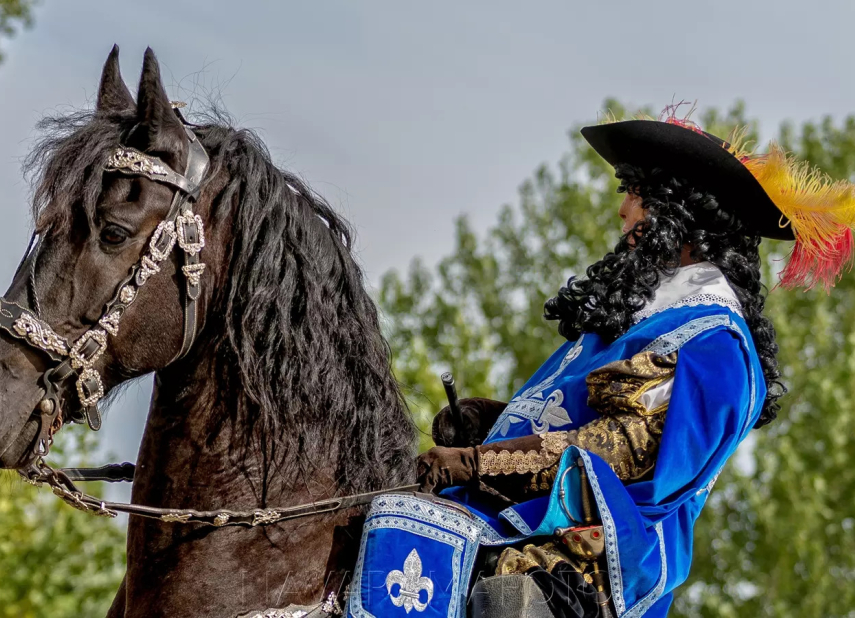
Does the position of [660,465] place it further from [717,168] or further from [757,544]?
[757,544]

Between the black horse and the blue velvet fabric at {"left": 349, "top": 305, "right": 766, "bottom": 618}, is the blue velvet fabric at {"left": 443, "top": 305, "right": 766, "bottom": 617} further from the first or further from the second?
the black horse

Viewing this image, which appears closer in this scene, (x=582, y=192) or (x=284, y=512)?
(x=284, y=512)

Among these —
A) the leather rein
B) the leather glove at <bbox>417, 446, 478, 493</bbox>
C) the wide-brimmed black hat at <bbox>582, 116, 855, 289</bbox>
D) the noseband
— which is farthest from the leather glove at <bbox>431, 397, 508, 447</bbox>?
the noseband

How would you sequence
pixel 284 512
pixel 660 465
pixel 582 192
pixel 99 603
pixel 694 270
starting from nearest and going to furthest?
pixel 284 512
pixel 660 465
pixel 694 270
pixel 99 603
pixel 582 192

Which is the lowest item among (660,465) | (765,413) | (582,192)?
(660,465)

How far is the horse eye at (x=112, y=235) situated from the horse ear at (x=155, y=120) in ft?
0.77

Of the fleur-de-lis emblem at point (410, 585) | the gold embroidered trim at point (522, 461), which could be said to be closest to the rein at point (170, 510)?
the fleur-de-lis emblem at point (410, 585)

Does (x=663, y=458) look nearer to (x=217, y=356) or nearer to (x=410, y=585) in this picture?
(x=410, y=585)

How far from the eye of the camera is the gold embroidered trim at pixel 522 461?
2898 mm

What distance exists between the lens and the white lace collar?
324 cm

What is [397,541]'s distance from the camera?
2.67m

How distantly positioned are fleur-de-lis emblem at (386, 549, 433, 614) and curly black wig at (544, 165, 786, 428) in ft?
3.54

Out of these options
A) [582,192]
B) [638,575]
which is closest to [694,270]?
[638,575]

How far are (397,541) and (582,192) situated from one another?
53.9 ft
